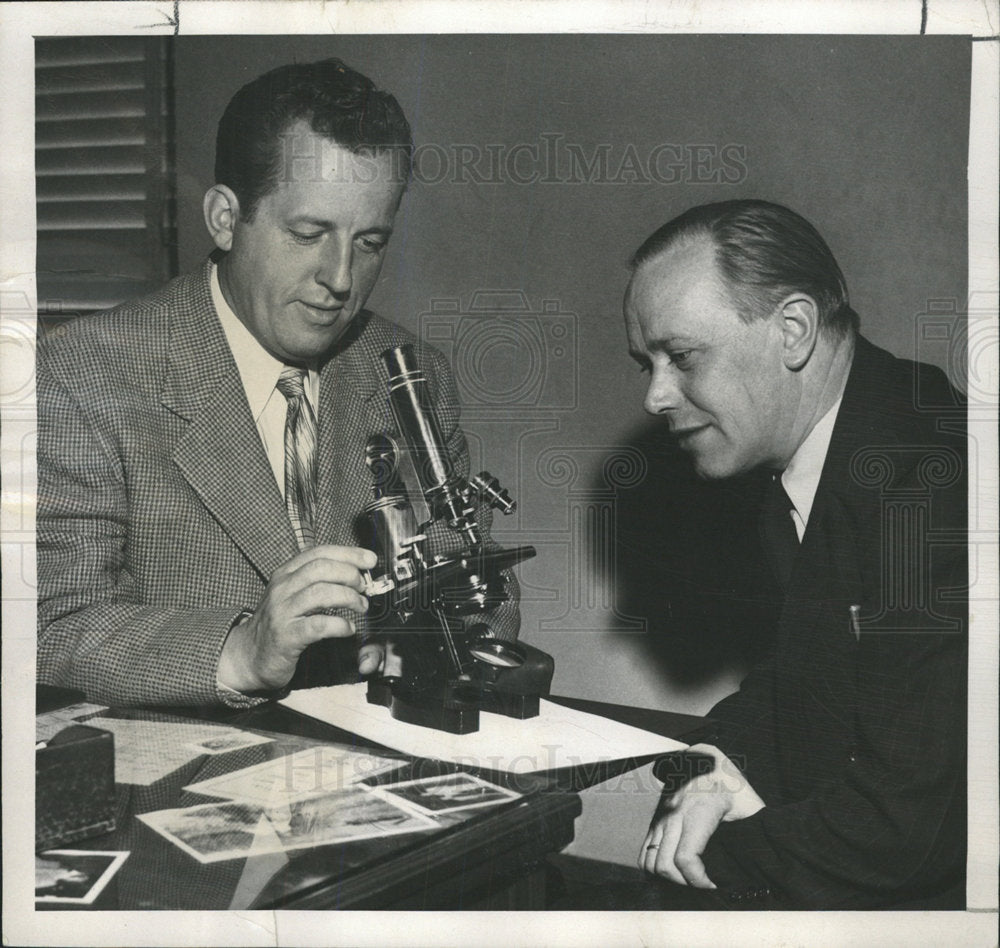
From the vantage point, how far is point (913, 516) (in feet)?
5.86

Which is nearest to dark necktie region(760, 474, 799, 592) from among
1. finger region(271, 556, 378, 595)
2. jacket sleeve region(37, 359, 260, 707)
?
finger region(271, 556, 378, 595)

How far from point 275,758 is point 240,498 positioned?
1.53 ft

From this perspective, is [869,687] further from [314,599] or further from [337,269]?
[337,269]

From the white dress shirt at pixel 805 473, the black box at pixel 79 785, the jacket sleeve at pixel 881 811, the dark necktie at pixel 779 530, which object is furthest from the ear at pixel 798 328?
the black box at pixel 79 785

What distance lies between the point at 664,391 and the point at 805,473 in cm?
31

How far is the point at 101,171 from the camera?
5.83 feet

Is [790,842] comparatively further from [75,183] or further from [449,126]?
[75,183]

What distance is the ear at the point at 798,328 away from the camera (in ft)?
5.74

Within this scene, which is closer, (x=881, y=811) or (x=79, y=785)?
(x=79, y=785)

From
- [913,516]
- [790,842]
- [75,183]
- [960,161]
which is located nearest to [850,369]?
[913,516]

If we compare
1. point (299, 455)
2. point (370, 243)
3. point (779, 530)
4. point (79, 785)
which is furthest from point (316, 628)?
point (779, 530)

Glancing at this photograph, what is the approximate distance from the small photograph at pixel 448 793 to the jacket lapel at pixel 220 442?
1.53 ft

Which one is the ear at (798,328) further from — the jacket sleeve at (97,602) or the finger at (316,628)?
the jacket sleeve at (97,602)

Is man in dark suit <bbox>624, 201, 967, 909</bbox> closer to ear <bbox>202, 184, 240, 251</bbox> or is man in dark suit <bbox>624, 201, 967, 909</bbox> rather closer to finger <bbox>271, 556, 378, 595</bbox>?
finger <bbox>271, 556, 378, 595</bbox>
